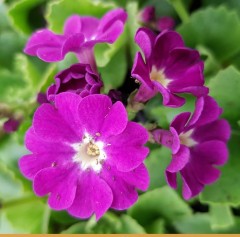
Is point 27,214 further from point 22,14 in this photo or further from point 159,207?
point 22,14

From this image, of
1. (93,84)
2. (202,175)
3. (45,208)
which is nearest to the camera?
(93,84)

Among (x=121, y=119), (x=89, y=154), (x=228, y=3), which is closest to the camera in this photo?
(x=121, y=119)

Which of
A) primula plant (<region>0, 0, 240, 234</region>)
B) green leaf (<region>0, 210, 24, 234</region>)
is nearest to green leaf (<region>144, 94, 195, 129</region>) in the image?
primula plant (<region>0, 0, 240, 234</region>)

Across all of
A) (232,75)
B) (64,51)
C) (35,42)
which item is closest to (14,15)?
(35,42)

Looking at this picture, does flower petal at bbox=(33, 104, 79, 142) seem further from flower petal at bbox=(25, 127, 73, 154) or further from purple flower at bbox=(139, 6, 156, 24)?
purple flower at bbox=(139, 6, 156, 24)

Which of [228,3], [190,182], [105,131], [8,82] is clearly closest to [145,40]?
[105,131]

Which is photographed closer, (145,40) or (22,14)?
(145,40)

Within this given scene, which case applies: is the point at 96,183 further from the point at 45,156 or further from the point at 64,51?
the point at 64,51
